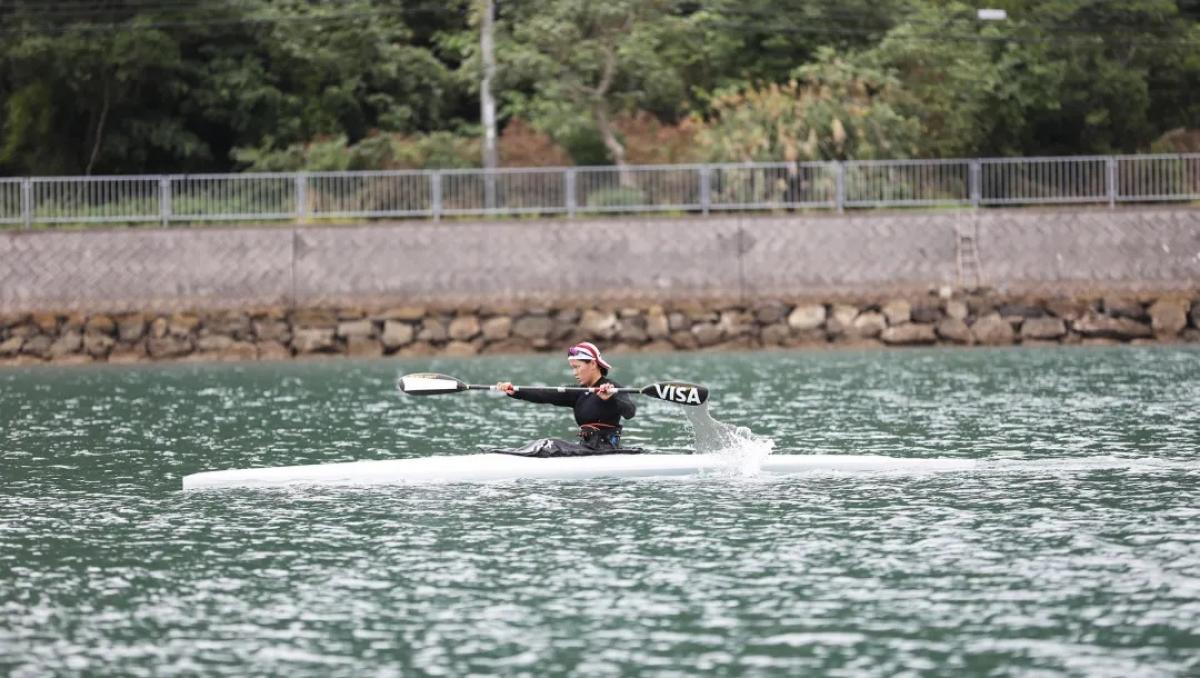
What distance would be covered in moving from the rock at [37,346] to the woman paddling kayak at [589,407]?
2112 cm

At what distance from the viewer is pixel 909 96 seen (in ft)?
139

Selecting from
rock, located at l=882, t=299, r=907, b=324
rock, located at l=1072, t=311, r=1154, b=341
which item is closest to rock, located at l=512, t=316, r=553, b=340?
rock, located at l=882, t=299, r=907, b=324

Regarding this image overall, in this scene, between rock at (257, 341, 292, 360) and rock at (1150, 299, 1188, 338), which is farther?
rock at (257, 341, 292, 360)

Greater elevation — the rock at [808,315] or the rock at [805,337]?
the rock at [808,315]

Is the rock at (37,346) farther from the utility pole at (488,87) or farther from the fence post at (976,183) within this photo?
the fence post at (976,183)

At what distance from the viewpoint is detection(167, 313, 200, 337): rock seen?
38344mm

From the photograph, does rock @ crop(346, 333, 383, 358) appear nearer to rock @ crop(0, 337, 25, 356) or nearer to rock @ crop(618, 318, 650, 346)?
rock @ crop(618, 318, 650, 346)

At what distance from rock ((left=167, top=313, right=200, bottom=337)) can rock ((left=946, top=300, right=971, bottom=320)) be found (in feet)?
50.9

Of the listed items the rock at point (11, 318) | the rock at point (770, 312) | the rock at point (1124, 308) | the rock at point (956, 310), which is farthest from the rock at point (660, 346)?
the rock at point (11, 318)

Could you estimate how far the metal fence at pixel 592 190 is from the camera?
38.2m

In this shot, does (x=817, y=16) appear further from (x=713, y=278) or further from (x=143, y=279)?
(x=143, y=279)

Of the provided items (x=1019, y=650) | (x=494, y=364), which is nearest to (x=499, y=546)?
(x=1019, y=650)

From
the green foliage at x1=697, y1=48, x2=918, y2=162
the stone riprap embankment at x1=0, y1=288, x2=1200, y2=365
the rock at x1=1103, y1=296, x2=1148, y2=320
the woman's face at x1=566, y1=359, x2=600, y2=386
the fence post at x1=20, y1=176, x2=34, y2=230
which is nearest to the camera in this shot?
the woman's face at x1=566, y1=359, x2=600, y2=386

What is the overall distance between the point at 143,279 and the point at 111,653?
1076 inches
